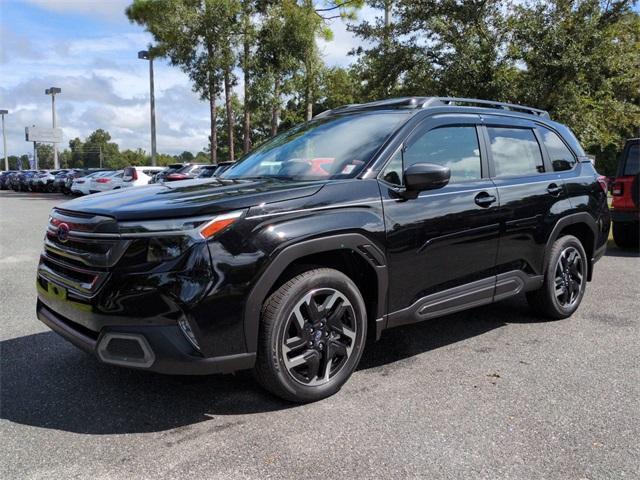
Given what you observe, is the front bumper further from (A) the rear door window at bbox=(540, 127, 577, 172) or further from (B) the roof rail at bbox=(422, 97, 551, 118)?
(A) the rear door window at bbox=(540, 127, 577, 172)

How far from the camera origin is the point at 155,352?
283cm

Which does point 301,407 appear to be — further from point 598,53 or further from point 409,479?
point 598,53

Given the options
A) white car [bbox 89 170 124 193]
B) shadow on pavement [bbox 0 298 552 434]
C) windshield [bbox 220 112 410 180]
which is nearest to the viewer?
shadow on pavement [bbox 0 298 552 434]

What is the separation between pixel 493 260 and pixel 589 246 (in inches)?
67.7

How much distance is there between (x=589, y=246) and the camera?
5.39m

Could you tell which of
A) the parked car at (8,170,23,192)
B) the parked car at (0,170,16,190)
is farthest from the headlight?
the parked car at (0,170,16,190)

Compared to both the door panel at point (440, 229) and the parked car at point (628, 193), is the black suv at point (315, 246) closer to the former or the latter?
the door panel at point (440, 229)

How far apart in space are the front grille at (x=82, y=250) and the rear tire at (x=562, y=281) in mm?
3643

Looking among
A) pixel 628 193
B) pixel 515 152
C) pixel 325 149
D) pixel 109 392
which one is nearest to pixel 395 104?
pixel 325 149

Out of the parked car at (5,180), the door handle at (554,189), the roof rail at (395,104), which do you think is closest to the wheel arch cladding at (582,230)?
the door handle at (554,189)

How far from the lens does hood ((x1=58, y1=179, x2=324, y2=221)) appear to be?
2.92 metres

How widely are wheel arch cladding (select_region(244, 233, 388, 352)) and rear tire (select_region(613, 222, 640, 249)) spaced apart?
6869 mm

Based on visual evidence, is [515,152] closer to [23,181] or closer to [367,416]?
[367,416]

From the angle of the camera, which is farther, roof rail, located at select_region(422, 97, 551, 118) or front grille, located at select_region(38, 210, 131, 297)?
roof rail, located at select_region(422, 97, 551, 118)
